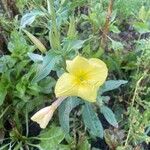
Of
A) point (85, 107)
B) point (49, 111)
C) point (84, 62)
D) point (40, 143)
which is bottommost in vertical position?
point (40, 143)

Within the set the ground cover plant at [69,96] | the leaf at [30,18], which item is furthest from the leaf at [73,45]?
the leaf at [30,18]

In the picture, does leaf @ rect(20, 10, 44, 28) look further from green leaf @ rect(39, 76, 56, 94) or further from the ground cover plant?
green leaf @ rect(39, 76, 56, 94)

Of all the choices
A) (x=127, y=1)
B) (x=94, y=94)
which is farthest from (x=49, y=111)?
(x=127, y=1)

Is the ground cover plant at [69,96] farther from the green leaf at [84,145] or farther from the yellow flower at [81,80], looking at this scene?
the yellow flower at [81,80]

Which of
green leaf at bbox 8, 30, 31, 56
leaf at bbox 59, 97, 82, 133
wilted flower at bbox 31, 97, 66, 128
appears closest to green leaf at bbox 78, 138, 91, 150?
leaf at bbox 59, 97, 82, 133

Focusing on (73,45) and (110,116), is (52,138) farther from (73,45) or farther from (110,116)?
(73,45)

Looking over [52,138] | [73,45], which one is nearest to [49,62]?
[73,45]

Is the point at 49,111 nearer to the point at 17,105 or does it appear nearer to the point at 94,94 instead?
the point at 94,94
